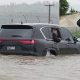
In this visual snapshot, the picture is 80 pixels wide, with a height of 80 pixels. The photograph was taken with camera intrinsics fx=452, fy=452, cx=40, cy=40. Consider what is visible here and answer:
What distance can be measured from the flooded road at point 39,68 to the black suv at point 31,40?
0.33 metres

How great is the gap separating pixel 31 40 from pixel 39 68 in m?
2.79

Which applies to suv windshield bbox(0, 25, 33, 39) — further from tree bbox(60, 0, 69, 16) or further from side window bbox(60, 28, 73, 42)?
tree bbox(60, 0, 69, 16)

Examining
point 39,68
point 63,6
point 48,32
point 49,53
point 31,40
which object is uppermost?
point 48,32

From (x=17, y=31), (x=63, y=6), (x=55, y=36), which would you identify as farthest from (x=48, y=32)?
(x=63, y=6)

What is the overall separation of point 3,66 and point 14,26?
10.5ft

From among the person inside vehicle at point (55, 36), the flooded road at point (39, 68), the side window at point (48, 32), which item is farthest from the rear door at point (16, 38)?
the person inside vehicle at point (55, 36)

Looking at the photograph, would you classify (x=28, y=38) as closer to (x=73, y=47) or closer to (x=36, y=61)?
(x=36, y=61)

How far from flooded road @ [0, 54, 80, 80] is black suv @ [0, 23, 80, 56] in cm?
33

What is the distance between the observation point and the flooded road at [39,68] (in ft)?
33.3

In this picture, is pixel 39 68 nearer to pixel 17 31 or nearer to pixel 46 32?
pixel 17 31

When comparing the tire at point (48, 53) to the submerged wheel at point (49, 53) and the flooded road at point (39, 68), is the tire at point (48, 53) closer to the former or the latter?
the submerged wheel at point (49, 53)

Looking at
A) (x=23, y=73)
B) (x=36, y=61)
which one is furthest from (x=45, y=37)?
(x=23, y=73)

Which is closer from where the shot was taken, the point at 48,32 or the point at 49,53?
the point at 49,53

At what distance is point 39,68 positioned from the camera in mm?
11758
